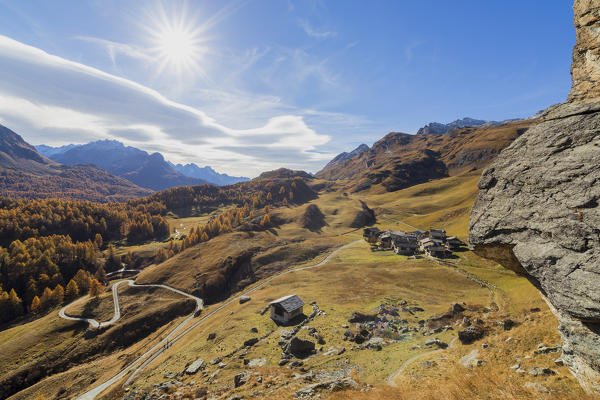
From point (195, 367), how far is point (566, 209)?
47.4 metres

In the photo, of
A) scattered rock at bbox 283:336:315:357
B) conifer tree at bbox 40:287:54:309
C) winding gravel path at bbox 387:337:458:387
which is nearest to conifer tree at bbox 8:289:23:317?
conifer tree at bbox 40:287:54:309

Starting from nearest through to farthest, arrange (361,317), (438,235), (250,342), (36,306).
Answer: (250,342)
(361,317)
(36,306)
(438,235)

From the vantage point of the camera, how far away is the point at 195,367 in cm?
3719

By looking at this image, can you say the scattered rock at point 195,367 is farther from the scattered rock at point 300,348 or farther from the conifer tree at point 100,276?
the conifer tree at point 100,276

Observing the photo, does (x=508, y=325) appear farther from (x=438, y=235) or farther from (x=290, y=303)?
(x=438, y=235)

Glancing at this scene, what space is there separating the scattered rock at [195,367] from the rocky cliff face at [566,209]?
42183 mm

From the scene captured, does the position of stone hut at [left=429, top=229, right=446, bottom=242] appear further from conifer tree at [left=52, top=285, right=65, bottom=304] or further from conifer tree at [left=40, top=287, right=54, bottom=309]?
conifer tree at [left=40, top=287, right=54, bottom=309]

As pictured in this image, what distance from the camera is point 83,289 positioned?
122625 mm

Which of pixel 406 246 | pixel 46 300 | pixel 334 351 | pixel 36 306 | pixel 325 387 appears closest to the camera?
pixel 325 387

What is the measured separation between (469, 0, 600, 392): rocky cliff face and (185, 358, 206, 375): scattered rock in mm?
42183

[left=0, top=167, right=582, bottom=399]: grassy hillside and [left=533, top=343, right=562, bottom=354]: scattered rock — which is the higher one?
[left=533, top=343, right=562, bottom=354]: scattered rock

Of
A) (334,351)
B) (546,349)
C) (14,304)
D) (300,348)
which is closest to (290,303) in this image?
(300,348)

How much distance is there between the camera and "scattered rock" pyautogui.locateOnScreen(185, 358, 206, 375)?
3668 centimetres

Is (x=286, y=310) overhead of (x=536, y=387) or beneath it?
beneath
